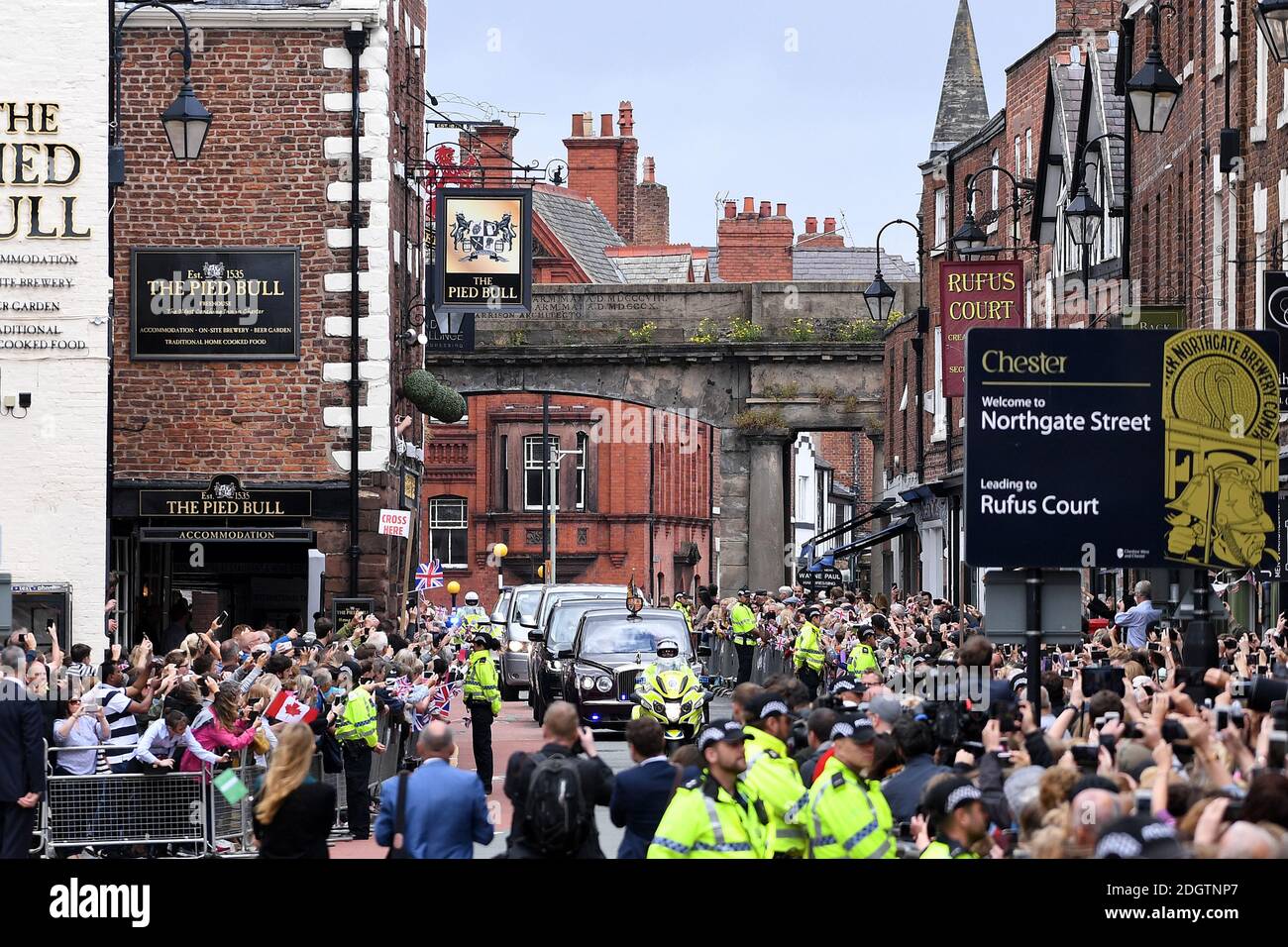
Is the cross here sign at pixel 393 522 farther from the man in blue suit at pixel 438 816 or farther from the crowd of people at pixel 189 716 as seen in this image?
the man in blue suit at pixel 438 816

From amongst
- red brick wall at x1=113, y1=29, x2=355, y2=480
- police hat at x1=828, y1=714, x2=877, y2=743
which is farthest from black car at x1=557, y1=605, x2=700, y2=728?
police hat at x1=828, y1=714, x2=877, y2=743

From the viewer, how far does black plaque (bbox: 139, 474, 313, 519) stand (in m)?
34.4

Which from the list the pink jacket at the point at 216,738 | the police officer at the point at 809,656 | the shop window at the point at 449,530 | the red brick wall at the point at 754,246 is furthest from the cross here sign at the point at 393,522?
the shop window at the point at 449,530

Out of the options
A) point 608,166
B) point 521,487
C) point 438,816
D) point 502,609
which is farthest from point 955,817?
point 608,166

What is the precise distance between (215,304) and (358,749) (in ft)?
51.2

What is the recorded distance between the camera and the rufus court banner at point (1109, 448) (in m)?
16.1

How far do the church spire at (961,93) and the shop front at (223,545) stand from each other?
73.2 ft

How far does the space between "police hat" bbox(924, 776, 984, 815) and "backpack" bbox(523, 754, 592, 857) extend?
65.5 inches

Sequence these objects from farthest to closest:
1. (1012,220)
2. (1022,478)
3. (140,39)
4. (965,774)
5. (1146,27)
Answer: (1012,220), (1146,27), (140,39), (1022,478), (965,774)

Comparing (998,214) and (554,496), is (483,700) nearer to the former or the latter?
(998,214)
